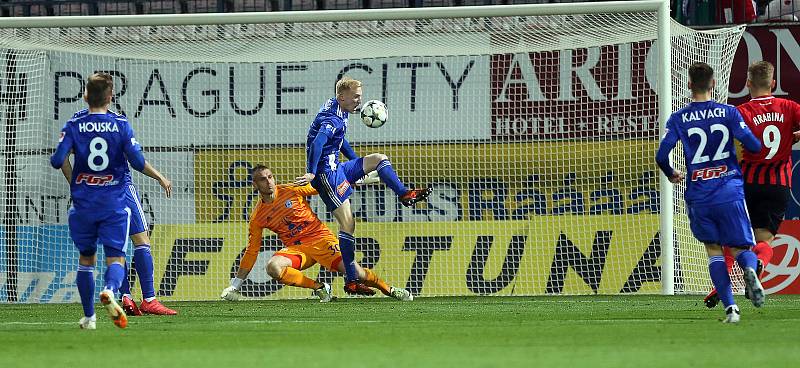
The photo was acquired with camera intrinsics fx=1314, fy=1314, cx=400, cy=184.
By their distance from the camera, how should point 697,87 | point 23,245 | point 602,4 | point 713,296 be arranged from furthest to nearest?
1. point 23,245
2. point 602,4
3. point 713,296
4. point 697,87

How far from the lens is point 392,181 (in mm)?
10969

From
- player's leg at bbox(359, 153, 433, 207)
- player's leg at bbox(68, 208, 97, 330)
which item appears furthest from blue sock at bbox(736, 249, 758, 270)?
player's leg at bbox(68, 208, 97, 330)

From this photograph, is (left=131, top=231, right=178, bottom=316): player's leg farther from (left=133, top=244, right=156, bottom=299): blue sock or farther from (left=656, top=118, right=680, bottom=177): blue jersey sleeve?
(left=656, top=118, right=680, bottom=177): blue jersey sleeve

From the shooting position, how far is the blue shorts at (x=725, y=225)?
7664 mm

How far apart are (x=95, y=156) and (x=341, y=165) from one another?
12.8ft

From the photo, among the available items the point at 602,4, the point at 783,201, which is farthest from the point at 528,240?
the point at 783,201

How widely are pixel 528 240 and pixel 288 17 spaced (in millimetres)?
3209

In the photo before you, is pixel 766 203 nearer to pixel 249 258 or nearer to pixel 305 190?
pixel 305 190

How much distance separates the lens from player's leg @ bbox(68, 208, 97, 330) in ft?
25.2

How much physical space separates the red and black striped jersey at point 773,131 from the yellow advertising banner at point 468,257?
3723mm

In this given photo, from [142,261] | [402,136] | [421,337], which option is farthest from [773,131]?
[402,136]

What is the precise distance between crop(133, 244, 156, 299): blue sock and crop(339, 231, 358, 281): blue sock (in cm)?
217

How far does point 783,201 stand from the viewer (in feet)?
29.9

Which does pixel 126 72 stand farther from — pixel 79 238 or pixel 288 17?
pixel 79 238
